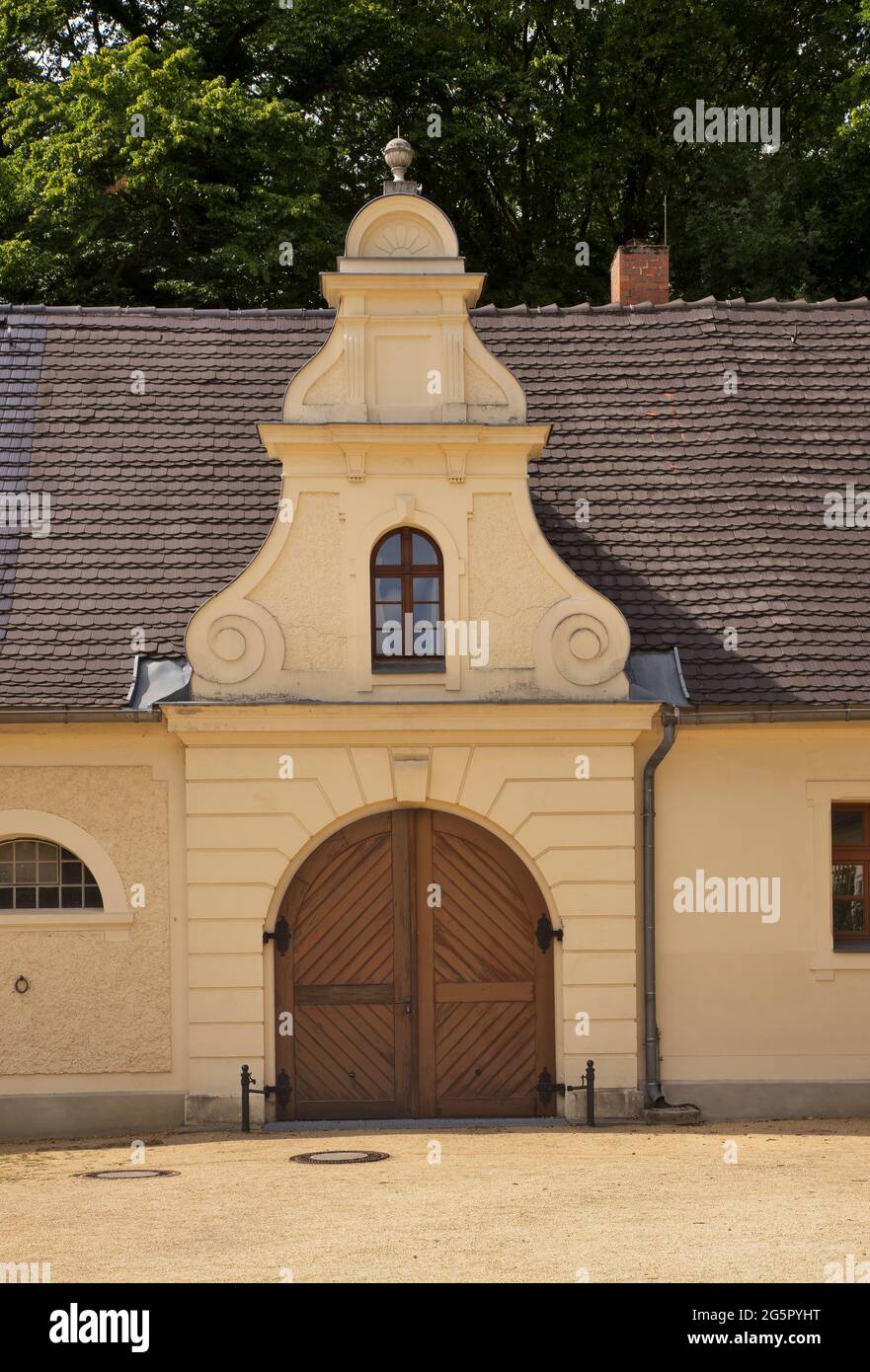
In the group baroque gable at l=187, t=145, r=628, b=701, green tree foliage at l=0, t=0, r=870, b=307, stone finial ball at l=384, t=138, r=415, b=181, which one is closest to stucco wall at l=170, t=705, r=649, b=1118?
baroque gable at l=187, t=145, r=628, b=701

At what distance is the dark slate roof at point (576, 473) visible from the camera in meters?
17.5

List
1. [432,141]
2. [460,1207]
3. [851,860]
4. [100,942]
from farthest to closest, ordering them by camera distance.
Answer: [432,141] → [851,860] → [100,942] → [460,1207]

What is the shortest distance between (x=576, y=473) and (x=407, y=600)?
118 inches

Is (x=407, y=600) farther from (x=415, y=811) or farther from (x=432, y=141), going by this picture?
(x=432, y=141)

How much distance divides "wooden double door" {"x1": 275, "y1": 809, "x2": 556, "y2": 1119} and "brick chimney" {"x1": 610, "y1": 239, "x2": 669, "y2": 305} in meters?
8.48

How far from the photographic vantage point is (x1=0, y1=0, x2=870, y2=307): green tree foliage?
29562mm

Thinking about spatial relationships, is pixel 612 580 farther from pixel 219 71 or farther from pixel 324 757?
pixel 219 71

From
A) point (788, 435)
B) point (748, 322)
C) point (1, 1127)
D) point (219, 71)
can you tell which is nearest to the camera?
point (1, 1127)

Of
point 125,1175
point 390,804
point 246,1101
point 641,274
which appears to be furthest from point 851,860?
point 641,274

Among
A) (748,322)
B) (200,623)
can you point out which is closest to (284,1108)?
(200,623)

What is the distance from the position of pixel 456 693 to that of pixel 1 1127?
219 inches

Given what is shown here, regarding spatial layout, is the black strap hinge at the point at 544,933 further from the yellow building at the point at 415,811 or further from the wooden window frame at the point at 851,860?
the wooden window frame at the point at 851,860

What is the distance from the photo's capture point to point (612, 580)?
18156 millimetres

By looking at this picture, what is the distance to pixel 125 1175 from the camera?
14.0 m
